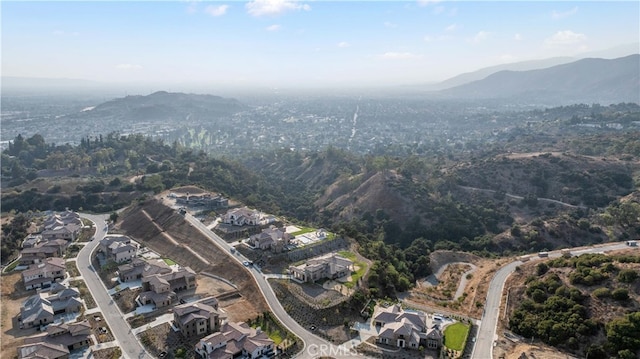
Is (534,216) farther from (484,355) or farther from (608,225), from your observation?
(484,355)

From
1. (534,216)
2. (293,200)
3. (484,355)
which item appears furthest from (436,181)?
(484,355)

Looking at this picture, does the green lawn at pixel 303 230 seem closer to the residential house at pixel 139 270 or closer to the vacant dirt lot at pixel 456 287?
the vacant dirt lot at pixel 456 287

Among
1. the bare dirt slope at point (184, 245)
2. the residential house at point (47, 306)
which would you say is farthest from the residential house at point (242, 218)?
the residential house at point (47, 306)

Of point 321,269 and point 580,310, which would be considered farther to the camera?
point 321,269

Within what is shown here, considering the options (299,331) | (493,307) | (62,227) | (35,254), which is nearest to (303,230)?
(299,331)

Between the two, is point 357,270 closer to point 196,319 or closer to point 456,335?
point 456,335

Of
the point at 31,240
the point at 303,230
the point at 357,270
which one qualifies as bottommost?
the point at 357,270

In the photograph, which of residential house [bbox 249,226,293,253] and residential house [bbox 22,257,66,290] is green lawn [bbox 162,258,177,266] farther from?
residential house [bbox 22,257,66,290]
